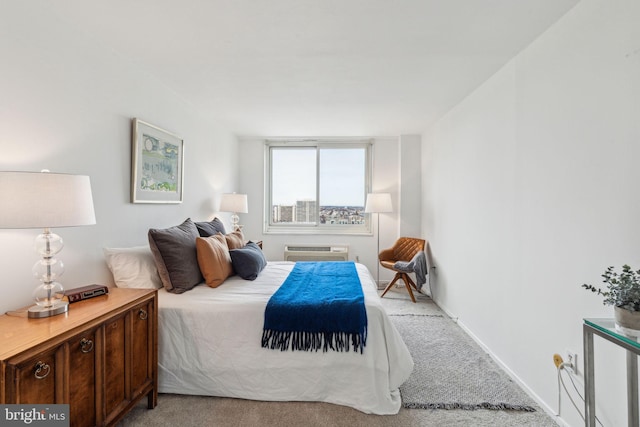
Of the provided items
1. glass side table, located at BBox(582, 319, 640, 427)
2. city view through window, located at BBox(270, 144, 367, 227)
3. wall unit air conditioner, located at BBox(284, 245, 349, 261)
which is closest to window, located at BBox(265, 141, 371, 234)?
city view through window, located at BBox(270, 144, 367, 227)

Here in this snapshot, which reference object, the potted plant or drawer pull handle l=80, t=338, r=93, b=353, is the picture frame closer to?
drawer pull handle l=80, t=338, r=93, b=353

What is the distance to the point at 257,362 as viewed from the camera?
6.28 ft

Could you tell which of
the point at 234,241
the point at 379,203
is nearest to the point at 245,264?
the point at 234,241

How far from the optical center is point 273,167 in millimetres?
5156

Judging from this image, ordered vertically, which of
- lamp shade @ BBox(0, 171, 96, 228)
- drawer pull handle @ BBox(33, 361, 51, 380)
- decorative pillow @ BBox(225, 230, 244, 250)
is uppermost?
lamp shade @ BBox(0, 171, 96, 228)

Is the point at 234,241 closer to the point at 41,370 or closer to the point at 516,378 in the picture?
the point at 41,370

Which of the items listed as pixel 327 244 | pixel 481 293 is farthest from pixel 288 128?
pixel 481 293

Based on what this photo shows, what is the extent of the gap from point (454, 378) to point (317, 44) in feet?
8.72

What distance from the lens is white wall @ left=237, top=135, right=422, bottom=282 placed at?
466 cm

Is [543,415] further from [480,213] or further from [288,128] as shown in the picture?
[288,128]

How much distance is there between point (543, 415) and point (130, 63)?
3.85 metres

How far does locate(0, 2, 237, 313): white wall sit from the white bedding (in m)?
0.70

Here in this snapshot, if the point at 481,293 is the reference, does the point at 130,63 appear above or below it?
above

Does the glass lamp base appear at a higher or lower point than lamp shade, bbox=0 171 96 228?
lower
